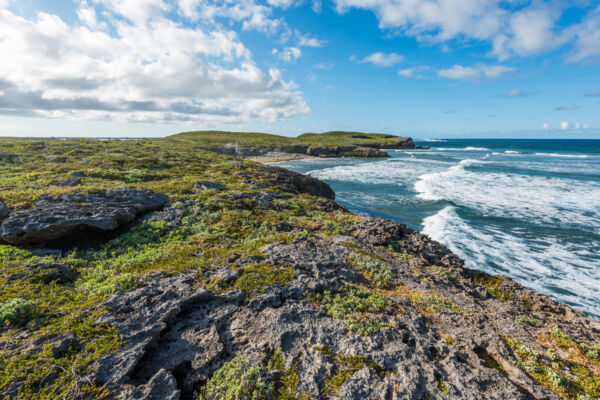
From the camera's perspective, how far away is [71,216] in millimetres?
11773

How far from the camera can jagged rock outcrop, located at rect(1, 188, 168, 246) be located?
1065 centimetres

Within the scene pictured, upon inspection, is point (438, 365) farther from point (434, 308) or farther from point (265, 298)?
point (265, 298)

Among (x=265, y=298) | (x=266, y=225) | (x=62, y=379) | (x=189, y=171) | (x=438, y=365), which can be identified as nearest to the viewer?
(x=62, y=379)

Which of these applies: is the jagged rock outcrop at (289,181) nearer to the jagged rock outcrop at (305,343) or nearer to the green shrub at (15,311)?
the jagged rock outcrop at (305,343)

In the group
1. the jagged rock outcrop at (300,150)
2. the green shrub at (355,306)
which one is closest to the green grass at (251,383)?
the green shrub at (355,306)

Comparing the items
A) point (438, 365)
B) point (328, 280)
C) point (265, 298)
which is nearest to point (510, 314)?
point (438, 365)

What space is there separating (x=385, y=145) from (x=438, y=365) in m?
180

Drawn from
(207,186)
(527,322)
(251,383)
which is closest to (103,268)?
(251,383)

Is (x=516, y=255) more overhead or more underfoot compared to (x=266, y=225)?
more underfoot

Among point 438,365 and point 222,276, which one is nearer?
point 438,365

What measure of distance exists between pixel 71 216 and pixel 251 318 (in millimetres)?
10544

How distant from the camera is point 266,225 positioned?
588 inches

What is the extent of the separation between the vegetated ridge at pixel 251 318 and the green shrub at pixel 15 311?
0.11 ft

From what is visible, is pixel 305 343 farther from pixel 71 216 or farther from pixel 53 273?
pixel 71 216
